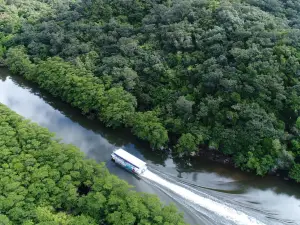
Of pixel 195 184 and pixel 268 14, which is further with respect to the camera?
pixel 268 14

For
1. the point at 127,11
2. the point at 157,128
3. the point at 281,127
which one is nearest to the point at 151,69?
the point at 157,128

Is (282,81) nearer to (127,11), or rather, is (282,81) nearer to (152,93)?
(152,93)

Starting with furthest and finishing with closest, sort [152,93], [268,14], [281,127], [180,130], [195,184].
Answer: [268,14]
[152,93]
[180,130]
[281,127]
[195,184]

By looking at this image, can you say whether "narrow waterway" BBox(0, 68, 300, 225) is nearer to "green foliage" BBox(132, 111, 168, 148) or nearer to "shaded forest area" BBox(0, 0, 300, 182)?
"shaded forest area" BBox(0, 0, 300, 182)

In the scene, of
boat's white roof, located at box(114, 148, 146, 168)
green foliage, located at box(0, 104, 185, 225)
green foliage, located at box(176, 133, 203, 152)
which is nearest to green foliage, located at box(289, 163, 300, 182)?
green foliage, located at box(176, 133, 203, 152)

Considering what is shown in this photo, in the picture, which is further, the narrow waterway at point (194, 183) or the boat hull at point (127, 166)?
the boat hull at point (127, 166)

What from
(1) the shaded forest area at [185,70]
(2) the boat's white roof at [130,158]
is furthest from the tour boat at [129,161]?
(1) the shaded forest area at [185,70]

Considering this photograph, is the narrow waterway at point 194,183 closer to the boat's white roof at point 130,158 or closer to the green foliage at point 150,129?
the boat's white roof at point 130,158
